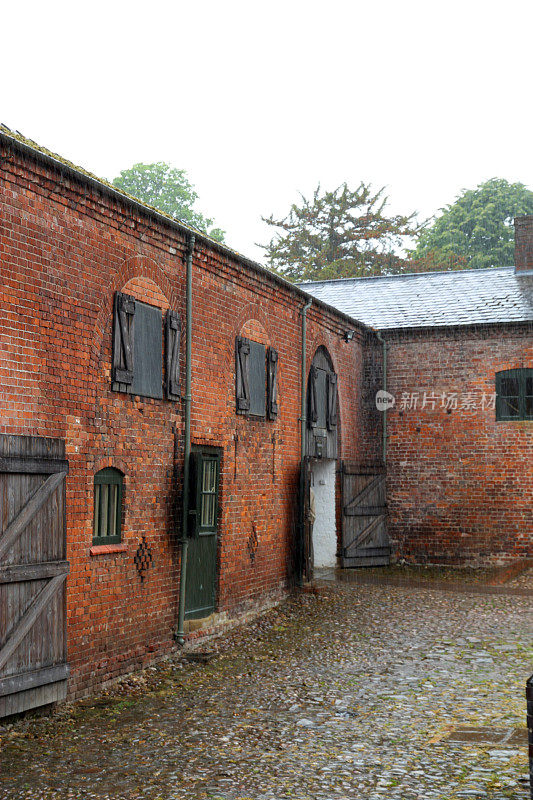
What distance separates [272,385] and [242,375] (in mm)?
1259

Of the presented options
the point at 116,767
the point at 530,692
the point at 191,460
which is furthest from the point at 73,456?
the point at 530,692

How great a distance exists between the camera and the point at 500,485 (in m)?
18.6

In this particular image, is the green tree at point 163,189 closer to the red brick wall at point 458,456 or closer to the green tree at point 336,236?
the green tree at point 336,236

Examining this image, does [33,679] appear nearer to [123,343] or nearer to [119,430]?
[119,430]

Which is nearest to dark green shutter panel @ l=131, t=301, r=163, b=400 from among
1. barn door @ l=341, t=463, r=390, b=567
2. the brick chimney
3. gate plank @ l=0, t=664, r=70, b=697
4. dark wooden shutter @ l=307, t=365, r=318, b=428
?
gate plank @ l=0, t=664, r=70, b=697

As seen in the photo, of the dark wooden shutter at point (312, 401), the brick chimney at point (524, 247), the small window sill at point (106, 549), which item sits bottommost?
the small window sill at point (106, 549)

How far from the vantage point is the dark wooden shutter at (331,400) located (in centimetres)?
1738

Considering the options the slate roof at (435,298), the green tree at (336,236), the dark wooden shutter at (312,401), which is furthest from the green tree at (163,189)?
the dark wooden shutter at (312,401)

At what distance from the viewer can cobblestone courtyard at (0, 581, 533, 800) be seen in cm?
618

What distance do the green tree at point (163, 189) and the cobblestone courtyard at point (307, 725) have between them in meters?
36.5

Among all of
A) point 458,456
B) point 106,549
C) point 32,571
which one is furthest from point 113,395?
point 458,456

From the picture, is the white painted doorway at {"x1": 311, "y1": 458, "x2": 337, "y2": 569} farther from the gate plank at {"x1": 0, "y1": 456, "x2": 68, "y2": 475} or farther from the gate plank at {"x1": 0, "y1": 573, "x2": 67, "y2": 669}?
the gate plank at {"x1": 0, "y1": 573, "x2": 67, "y2": 669}

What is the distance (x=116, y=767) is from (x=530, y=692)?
3.19 meters

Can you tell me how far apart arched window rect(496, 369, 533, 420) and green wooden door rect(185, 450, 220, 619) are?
28.3ft
